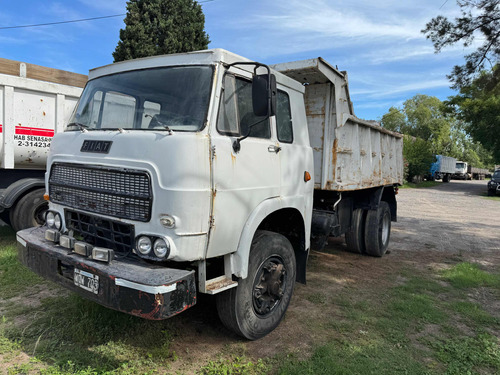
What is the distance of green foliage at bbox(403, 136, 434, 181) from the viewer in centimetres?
3047

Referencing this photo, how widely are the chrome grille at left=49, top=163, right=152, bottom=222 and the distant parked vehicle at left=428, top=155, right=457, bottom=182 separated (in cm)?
3861

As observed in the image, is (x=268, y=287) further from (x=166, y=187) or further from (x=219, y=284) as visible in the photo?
(x=166, y=187)

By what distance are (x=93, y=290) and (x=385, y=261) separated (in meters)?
5.26

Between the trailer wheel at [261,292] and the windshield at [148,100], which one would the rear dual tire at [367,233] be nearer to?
the trailer wheel at [261,292]

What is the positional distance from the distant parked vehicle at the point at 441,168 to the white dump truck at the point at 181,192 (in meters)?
37.4

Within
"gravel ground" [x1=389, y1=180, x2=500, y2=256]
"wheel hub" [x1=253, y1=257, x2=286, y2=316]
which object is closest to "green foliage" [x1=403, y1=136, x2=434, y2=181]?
"gravel ground" [x1=389, y1=180, x2=500, y2=256]

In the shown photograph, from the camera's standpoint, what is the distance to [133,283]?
2.45 metres

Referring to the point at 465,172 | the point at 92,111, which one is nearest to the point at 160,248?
the point at 92,111

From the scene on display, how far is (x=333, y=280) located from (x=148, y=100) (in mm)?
3661

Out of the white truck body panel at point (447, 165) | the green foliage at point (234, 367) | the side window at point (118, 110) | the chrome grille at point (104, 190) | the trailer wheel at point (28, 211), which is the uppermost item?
the white truck body panel at point (447, 165)

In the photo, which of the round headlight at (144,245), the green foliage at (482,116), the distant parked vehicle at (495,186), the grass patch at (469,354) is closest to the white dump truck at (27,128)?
the round headlight at (144,245)

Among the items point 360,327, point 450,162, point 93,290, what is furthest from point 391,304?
point 450,162

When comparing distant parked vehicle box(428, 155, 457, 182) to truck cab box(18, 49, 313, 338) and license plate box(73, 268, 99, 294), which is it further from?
license plate box(73, 268, 99, 294)

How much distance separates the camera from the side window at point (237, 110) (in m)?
2.92
